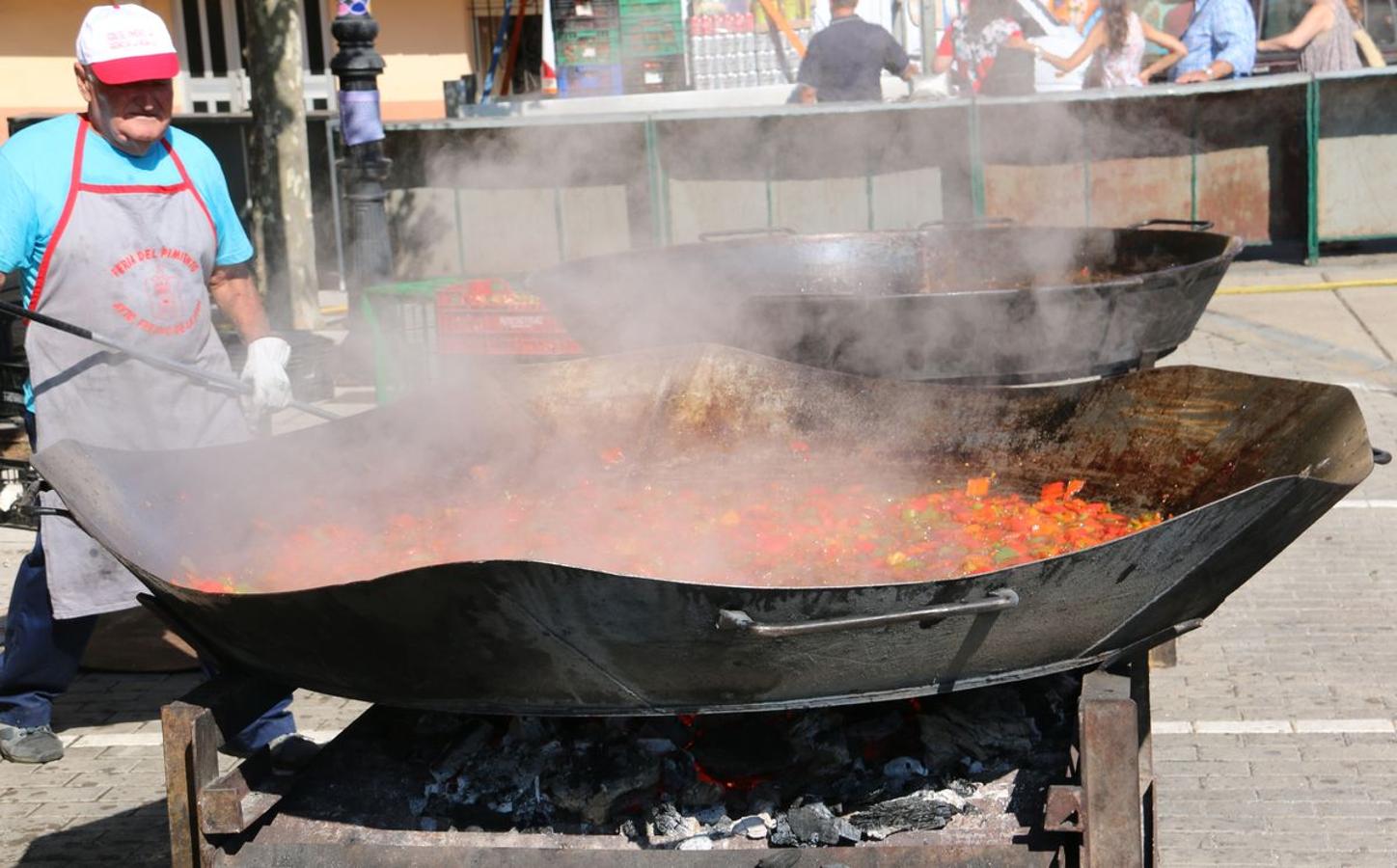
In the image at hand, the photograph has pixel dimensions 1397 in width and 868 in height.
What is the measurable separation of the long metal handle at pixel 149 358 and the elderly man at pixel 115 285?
0.05 m

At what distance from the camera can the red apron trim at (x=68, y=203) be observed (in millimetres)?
4230

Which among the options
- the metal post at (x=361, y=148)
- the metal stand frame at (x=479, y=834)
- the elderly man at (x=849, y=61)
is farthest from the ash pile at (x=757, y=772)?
the elderly man at (x=849, y=61)

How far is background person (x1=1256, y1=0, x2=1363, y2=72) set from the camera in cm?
1255

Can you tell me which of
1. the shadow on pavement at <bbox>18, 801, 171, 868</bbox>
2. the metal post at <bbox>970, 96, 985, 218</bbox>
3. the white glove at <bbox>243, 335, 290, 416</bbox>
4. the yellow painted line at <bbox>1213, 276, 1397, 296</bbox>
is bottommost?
the shadow on pavement at <bbox>18, 801, 171, 868</bbox>

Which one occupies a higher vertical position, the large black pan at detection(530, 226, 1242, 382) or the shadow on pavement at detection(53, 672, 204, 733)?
the large black pan at detection(530, 226, 1242, 382)

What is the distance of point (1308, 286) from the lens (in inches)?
454

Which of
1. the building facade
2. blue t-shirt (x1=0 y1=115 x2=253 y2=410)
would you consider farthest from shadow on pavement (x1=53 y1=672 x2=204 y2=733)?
the building facade

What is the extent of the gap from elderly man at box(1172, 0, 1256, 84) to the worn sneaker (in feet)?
33.3

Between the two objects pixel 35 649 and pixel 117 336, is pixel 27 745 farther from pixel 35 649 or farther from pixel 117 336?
pixel 117 336

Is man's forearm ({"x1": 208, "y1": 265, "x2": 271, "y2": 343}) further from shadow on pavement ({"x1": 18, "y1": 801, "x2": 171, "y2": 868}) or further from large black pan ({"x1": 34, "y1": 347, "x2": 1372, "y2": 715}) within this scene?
shadow on pavement ({"x1": 18, "y1": 801, "x2": 171, "y2": 868})

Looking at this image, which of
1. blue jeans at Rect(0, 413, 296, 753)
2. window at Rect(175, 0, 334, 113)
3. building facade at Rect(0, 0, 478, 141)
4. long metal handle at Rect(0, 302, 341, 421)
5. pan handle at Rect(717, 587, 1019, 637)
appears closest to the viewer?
pan handle at Rect(717, 587, 1019, 637)

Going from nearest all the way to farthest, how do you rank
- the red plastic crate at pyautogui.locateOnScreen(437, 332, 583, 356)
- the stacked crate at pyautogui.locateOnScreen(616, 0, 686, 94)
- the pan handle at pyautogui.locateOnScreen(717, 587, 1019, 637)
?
the pan handle at pyautogui.locateOnScreen(717, 587, 1019, 637) < the red plastic crate at pyautogui.locateOnScreen(437, 332, 583, 356) < the stacked crate at pyautogui.locateOnScreen(616, 0, 686, 94)

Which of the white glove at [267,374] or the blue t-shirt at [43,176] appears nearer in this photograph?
the blue t-shirt at [43,176]

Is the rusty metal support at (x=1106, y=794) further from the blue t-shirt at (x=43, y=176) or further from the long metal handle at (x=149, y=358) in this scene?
the blue t-shirt at (x=43, y=176)
